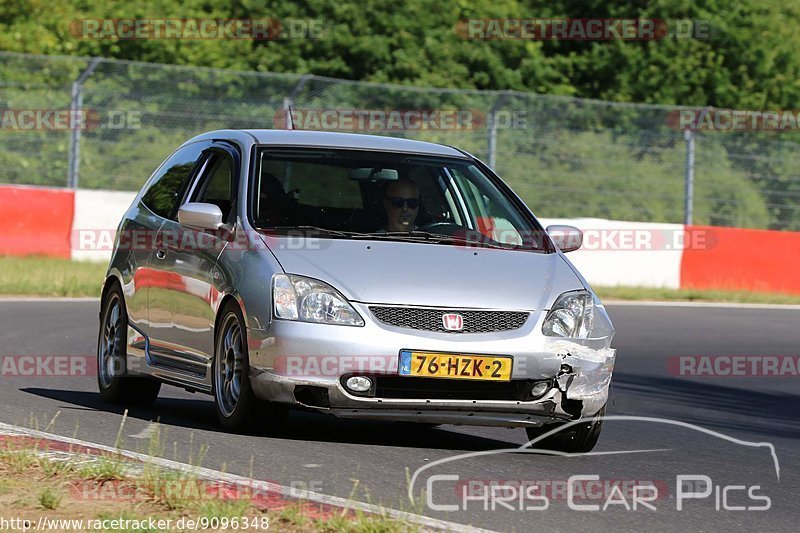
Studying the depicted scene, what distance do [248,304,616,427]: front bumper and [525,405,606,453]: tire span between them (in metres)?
0.36

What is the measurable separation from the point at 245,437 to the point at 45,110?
15.8 metres

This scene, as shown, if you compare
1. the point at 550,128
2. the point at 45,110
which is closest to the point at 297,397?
the point at 45,110

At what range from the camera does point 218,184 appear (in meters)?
9.72

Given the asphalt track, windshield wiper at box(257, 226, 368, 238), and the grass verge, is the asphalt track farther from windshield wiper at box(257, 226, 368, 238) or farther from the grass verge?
windshield wiper at box(257, 226, 368, 238)

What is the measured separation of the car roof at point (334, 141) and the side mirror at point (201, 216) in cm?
70

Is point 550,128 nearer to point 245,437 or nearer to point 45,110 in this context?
point 45,110

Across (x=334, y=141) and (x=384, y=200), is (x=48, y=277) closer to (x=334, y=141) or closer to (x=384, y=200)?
(x=334, y=141)

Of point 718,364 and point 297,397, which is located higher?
point 297,397

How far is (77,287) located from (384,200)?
35.1 ft

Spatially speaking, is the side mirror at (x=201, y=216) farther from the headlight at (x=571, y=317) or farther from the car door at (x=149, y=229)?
the headlight at (x=571, y=317)

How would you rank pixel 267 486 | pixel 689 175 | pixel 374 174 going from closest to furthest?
1. pixel 267 486
2. pixel 374 174
3. pixel 689 175

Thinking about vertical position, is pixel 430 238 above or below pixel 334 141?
below

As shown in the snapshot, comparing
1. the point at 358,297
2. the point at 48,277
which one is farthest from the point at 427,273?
the point at 48,277

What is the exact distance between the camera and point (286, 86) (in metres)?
24.9
